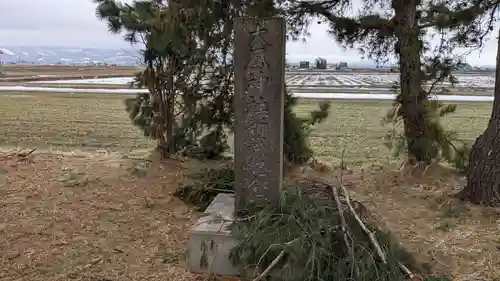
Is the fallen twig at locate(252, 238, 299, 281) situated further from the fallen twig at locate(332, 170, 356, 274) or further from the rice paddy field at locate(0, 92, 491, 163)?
the rice paddy field at locate(0, 92, 491, 163)

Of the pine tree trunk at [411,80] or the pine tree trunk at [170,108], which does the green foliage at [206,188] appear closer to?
the pine tree trunk at [170,108]

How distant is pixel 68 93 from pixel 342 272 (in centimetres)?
1488

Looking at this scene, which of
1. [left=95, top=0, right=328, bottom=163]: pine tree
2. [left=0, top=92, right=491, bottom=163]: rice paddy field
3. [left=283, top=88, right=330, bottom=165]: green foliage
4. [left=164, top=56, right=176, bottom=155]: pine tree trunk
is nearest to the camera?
[left=95, top=0, right=328, bottom=163]: pine tree

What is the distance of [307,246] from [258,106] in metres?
0.91

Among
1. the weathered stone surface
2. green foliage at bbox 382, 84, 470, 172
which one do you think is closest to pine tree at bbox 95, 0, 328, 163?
green foliage at bbox 382, 84, 470, 172

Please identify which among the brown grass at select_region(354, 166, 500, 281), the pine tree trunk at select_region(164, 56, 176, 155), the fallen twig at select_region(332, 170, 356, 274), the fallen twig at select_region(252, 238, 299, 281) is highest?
the pine tree trunk at select_region(164, 56, 176, 155)

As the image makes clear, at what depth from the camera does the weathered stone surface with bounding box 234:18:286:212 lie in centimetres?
316

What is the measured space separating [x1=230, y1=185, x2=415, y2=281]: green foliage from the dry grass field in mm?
411

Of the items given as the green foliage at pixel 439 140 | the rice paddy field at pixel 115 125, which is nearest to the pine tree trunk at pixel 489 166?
the green foliage at pixel 439 140

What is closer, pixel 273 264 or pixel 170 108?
pixel 273 264

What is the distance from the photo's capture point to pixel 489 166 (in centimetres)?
418

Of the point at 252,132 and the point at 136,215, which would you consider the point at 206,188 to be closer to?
the point at 136,215

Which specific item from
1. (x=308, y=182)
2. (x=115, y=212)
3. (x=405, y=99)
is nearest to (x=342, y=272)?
(x=308, y=182)

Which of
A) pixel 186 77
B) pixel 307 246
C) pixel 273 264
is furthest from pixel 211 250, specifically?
pixel 186 77
